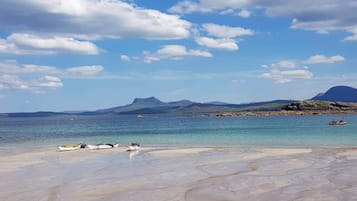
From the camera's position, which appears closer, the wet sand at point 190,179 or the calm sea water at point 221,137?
the wet sand at point 190,179

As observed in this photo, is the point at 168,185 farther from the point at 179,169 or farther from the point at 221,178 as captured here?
the point at 179,169

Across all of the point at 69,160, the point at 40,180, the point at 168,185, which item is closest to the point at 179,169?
the point at 168,185

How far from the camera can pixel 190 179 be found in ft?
83.9

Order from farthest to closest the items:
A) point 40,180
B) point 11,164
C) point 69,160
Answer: point 69,160, point 11,164, point 40,180

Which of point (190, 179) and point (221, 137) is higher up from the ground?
point (190, 179)

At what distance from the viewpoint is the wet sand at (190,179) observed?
2077 cm

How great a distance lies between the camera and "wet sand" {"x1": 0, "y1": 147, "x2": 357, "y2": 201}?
2077 cm

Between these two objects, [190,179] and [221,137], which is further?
[221,137]

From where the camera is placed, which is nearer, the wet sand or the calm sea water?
the wet sand

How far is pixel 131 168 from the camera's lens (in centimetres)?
3259

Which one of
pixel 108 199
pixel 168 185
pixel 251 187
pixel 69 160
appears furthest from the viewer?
pixel 69 160

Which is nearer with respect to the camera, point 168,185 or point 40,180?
point 168,185

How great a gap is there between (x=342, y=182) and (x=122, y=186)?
35.5 feet

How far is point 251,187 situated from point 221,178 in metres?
3.70
